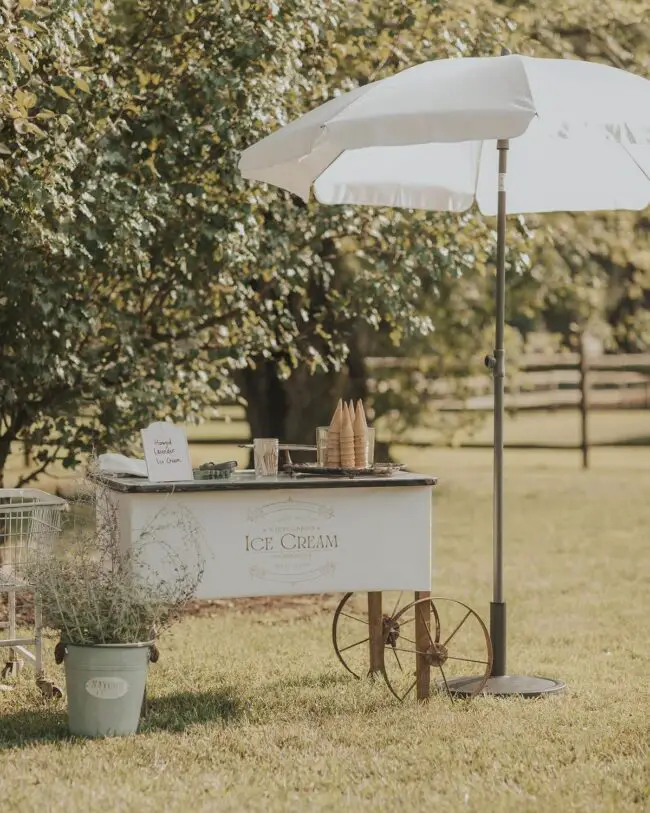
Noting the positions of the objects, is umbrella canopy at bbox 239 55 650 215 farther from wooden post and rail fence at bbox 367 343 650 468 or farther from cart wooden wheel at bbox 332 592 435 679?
wooden post and rail fence at bbox 367 343 650 468

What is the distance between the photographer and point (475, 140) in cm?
564

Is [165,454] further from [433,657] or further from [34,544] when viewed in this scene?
[433,657]

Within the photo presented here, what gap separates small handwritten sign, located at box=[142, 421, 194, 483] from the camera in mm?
5430

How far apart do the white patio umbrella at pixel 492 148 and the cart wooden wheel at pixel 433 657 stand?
0.41 feet

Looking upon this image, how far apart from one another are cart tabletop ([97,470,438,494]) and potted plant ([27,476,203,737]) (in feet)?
0.40

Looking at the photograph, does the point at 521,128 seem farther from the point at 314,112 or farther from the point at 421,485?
the point at 421,485

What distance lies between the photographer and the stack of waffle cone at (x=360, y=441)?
580 centimetres

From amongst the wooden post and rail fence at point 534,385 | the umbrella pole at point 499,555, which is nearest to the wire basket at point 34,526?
the umbrella pole at point 499,555

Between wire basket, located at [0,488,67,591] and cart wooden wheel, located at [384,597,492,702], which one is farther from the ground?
wire basket, located at [0,488,67,591]

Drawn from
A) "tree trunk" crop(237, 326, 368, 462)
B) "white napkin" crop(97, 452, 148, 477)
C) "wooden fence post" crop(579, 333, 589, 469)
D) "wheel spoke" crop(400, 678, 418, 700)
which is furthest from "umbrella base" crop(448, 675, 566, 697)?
"wooden fence post" crop(579, 333, 589, 469)

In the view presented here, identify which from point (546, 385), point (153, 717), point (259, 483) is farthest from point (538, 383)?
point (153, 717)

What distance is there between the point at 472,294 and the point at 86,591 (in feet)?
30.1

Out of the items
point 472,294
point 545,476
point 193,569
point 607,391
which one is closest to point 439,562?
point 472,294

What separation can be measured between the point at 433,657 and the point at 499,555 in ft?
1.96
